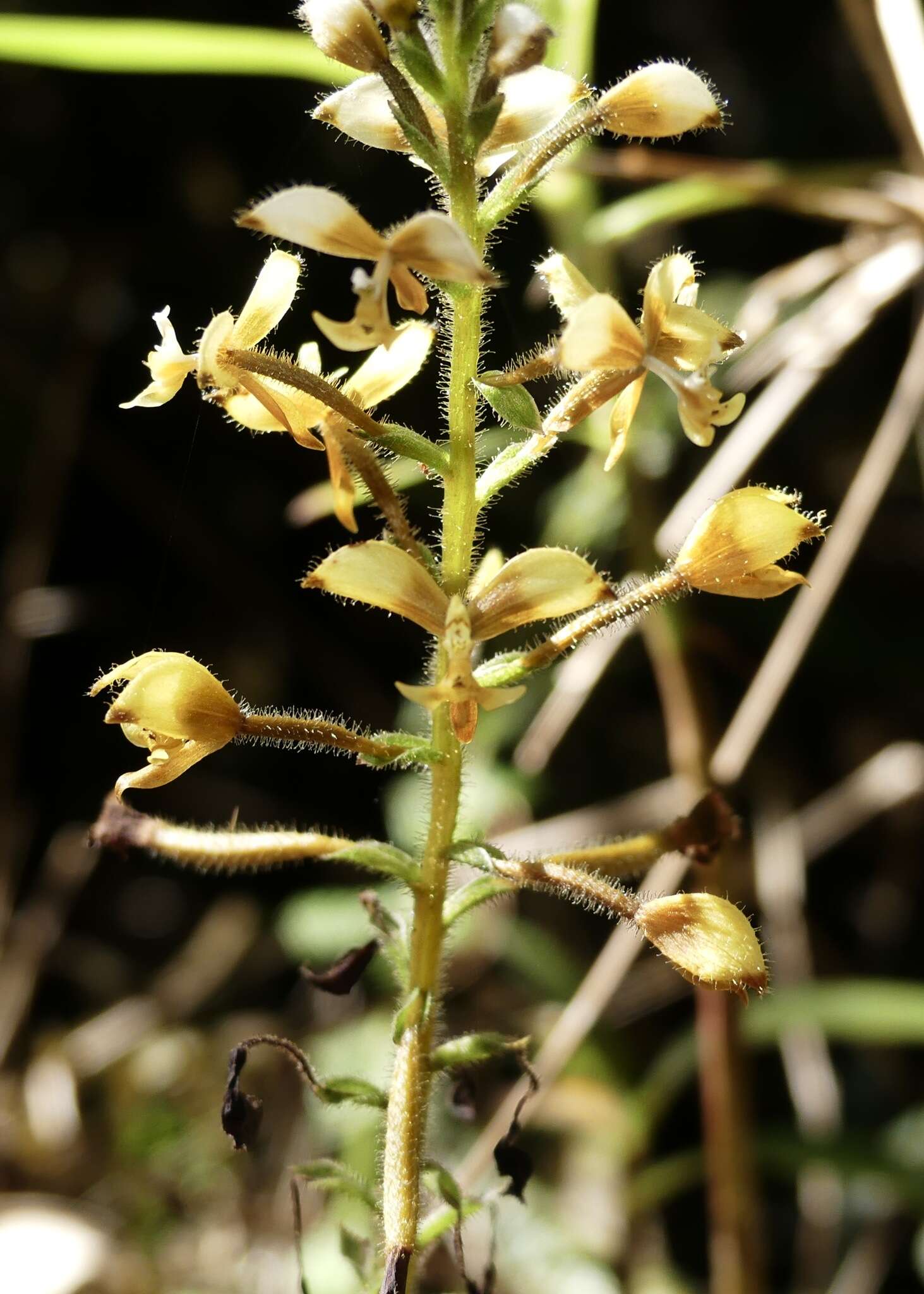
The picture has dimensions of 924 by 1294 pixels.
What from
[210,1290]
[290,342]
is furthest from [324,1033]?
[290,342]

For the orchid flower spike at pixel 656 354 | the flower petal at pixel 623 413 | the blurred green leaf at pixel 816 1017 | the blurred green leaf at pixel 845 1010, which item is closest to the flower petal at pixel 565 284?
the orchid flower spike at pixel 656 354

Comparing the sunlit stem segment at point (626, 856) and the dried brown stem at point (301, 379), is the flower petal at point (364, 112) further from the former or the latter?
the sunlit stem segment at point (626, 856)

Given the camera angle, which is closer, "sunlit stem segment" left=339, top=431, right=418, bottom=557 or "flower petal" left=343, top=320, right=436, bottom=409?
"sunlit stem segment" left=339, top=431, right=418, bottom=557

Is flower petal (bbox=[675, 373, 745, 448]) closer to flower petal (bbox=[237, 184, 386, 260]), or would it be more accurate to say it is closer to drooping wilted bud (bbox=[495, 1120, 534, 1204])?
flower petal (bbox=[237, 184, 386, 260])

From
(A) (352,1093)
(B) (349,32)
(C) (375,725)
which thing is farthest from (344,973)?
(C) (375,725)

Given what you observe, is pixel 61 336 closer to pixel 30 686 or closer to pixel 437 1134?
pixel 30 686

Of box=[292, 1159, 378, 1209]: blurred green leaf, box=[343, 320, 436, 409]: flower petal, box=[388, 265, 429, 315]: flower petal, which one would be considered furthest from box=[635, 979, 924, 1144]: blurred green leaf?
box=[388, 265, 429, 315]: flower petal
